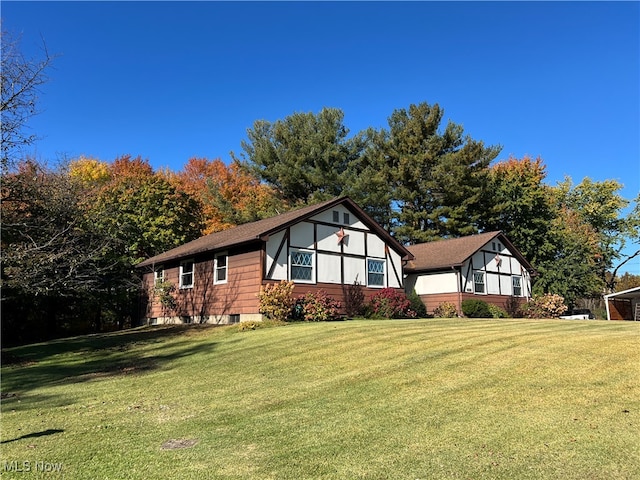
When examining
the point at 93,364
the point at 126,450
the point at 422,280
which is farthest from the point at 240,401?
the point at 422,280

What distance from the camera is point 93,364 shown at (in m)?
13.1

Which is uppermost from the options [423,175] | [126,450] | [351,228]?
[423,175]

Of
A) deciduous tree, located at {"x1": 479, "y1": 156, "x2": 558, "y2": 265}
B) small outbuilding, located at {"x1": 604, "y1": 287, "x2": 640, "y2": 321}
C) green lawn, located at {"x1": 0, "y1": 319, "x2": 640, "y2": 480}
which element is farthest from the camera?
deciduous tree, located at {"x1": 479, "y1": 156, "x2": 558, "y2": 265}

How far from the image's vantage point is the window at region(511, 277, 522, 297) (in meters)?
31.7

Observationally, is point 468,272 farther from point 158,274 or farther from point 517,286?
point 158,274

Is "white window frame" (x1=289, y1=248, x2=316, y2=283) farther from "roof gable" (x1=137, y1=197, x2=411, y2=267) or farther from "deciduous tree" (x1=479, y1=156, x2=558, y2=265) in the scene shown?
"deciduous tree" (x1=479, y1=156, x2=558, y2=265)

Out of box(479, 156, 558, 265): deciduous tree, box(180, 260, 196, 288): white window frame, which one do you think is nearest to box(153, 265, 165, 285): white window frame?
box(180, 260, 196, 288): white window frame

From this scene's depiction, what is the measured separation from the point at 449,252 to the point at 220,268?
14.6 metres

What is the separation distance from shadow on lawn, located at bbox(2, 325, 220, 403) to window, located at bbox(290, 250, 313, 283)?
14.9 feet

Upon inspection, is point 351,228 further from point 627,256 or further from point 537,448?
point 627,256

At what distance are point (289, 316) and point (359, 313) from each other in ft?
13.7

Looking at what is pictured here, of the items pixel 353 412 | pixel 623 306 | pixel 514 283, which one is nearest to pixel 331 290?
pixel 353 412

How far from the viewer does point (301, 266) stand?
2055cm

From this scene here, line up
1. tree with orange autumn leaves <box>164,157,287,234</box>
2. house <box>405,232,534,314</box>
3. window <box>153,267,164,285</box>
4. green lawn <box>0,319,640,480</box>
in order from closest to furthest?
green lawn <box>0,319,640,480</box> < window <box>153,267,164,285</box> < house <box>405,232,534,314</box> < tree with orange autumn leaves <box>164,157,287,234</box>
